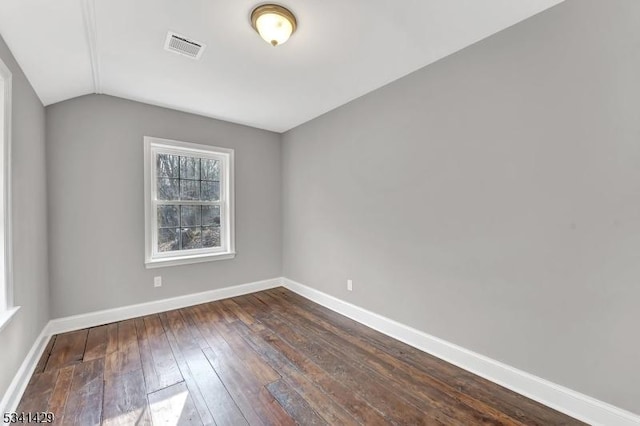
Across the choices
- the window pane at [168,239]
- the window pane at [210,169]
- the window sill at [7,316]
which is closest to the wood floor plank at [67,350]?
the window sill at [7,316]

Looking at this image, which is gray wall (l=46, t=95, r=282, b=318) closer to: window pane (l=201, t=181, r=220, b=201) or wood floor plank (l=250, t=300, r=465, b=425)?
window pane (l=201, t=181, r=220, b=201)

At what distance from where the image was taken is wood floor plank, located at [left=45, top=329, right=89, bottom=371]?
220 cm

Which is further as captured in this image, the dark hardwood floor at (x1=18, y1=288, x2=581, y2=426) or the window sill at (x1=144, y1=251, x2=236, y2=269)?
the window sill at (x1=144, y1=251, x2=236, y2=269)

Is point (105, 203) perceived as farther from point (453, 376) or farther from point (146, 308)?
point (453, 376)

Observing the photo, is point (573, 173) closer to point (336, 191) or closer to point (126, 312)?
point (336, 191)

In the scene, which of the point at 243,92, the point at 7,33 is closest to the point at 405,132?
the point at 243,92

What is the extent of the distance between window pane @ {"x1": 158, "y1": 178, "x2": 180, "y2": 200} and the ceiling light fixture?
7.49ft

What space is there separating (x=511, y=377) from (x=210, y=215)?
3.58 metres

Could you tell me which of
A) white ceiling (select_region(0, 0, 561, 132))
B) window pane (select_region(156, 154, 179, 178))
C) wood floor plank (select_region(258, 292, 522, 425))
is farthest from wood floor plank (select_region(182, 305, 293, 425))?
white ceiling (select_region(0, 0, 561, 132))

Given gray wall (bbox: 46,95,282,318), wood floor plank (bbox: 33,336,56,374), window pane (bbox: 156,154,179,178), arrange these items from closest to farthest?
wood floor plank (bbox: 33,336,56,374) < gray wall (bbox: 46,95,282,318) < window pane (bbox: 156,154,179,178)

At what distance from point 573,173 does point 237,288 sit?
3747mm

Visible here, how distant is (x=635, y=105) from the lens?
1468 millimetres

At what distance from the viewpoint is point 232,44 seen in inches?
82.8

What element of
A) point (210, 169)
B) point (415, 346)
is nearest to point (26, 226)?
point (210, 169)
